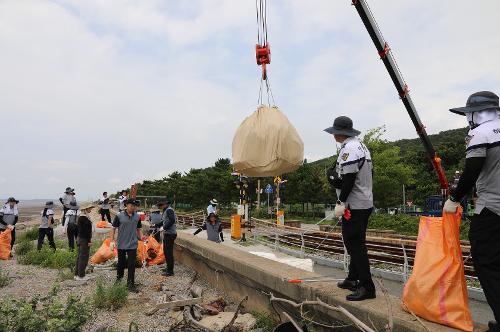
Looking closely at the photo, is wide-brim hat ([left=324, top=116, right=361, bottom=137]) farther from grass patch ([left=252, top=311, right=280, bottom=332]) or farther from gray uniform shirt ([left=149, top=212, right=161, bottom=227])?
gray uniform shirt ([left=149, top=212, right=161, bottom=227])

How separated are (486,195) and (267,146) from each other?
8.13 feet

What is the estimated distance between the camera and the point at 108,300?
231 inches

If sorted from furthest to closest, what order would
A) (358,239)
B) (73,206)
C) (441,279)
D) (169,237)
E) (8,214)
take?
(8,214)
(73,206)
(169,237)
(358,239)
(441,279)

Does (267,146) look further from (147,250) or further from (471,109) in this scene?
(147,250)

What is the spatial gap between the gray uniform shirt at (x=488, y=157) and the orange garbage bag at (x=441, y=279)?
0.89 feet

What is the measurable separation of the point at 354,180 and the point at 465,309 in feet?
4.32

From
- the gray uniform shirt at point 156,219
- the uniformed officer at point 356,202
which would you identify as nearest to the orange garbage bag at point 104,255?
the gray uniform shirt at point 156,219

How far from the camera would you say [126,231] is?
285 inches

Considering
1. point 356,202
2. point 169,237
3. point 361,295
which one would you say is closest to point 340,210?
point 356,202

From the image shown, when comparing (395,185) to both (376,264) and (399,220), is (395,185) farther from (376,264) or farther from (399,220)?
(376,264)

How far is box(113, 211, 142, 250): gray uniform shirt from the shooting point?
723 centimetres

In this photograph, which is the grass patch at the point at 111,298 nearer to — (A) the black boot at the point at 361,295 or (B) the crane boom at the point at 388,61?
(A) the black boot at the point at 361,295

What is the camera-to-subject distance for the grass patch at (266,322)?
4.39m

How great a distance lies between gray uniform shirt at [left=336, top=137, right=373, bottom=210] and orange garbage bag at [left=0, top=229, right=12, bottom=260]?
10126 mm
